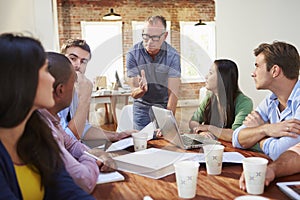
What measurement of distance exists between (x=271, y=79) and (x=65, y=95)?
109 centimetres

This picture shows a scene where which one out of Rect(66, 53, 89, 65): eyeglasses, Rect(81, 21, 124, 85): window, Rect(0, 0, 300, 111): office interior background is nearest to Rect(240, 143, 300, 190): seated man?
Rect(81, 21, 124, 85): window

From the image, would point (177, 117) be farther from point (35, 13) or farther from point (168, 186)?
point (35, 13)

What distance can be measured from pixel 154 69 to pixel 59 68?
413mm

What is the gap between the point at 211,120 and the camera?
1828mm

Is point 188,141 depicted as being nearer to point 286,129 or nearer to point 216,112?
point 216,112

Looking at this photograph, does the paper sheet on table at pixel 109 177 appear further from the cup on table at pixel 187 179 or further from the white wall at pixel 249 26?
the white wall at pixel 249 26

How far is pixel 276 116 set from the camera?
1.81m

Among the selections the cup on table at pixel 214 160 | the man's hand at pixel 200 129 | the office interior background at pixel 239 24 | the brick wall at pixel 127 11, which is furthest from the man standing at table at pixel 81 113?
the brick wall at pixel 127 11

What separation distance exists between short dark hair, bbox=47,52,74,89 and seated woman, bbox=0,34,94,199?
19 cm

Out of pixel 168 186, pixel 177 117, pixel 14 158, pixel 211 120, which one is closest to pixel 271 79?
pixel 211 120

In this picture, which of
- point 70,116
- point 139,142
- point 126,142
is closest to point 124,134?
point 126,142

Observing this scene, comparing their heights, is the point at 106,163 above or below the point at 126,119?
below

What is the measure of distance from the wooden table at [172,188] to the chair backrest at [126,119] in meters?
0.36

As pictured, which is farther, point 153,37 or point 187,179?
point 153,37
